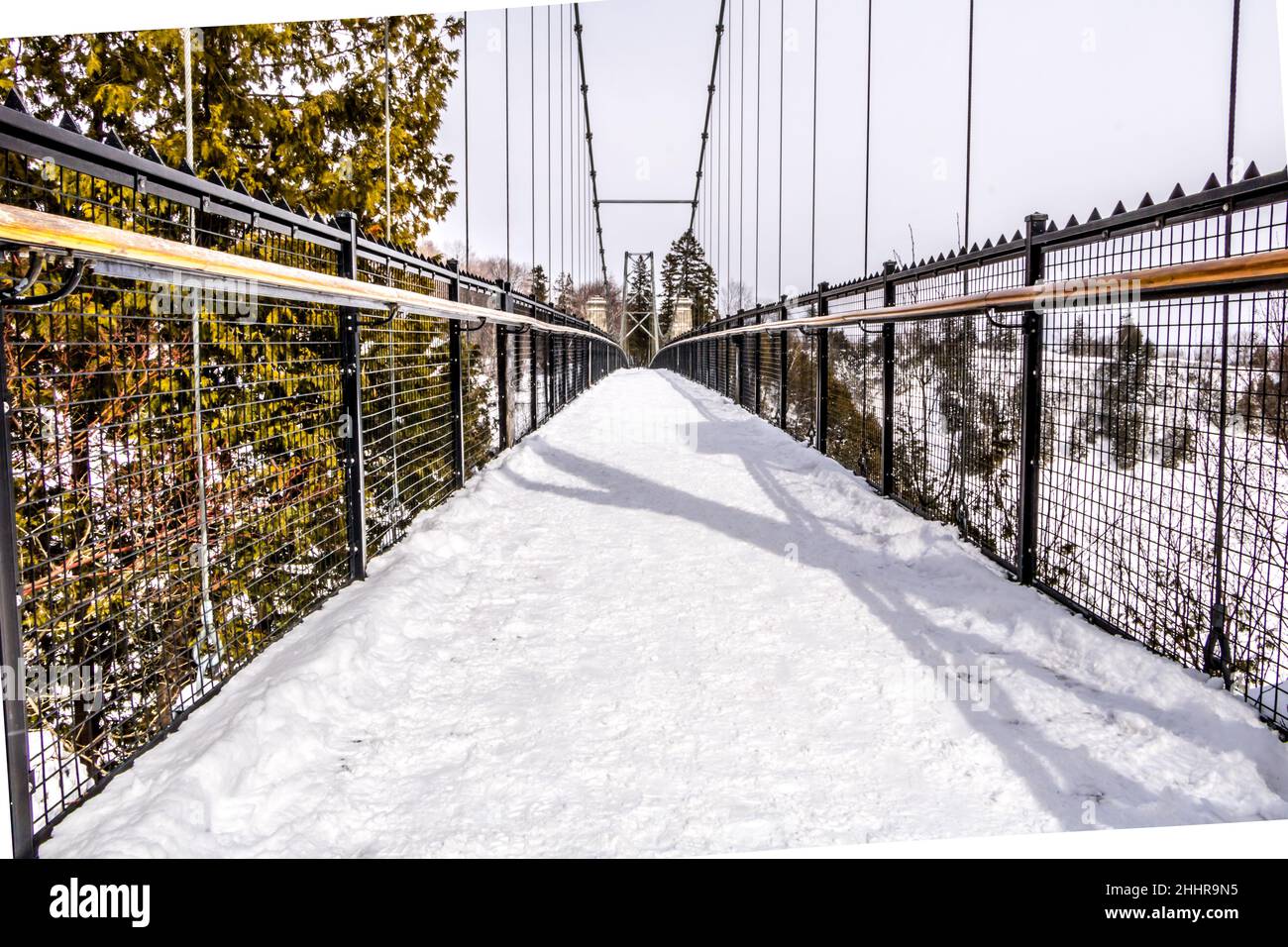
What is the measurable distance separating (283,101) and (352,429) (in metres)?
5.31

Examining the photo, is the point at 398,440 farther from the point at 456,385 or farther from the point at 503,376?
the point at 503,376

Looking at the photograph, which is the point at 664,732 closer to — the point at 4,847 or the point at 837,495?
the point at 4,847

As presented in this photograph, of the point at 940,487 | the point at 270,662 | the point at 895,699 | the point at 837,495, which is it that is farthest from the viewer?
the point at 837,495

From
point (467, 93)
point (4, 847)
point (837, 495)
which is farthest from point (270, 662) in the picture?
point (467, 93)

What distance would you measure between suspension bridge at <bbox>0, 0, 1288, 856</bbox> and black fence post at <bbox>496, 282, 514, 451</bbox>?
125cm

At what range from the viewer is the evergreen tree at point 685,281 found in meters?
76.4

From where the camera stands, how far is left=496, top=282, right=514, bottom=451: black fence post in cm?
629

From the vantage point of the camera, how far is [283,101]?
7055 millimetres

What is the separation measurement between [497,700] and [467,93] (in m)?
8.85

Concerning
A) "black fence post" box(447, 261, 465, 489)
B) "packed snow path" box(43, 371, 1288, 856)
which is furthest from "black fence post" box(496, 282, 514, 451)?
"packed snow path" box(43, 371, 1288, 856)

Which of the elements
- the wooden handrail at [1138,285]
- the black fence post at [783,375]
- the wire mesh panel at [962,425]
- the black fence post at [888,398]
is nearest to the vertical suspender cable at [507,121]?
the black fence post at [783,375]

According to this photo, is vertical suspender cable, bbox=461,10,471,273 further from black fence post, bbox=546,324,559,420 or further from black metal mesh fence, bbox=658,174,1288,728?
black metal mesh fence, bbox=658,174,1288,728

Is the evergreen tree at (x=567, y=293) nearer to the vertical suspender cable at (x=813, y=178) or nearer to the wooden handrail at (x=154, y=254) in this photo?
the vertical suspender cable at (x=813, y=178)
